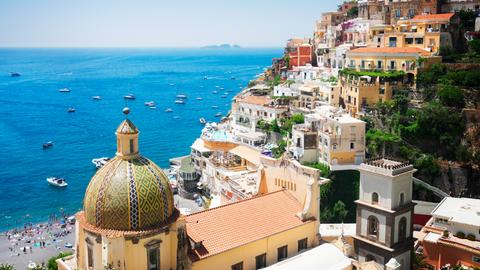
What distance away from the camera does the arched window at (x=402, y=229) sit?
23.2 m

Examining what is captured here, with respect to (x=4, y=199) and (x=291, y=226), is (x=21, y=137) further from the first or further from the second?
(x=291, y=226)

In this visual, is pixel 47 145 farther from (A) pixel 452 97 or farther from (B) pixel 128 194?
(B) pixel 128 194

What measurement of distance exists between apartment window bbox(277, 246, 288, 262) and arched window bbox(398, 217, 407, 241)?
5.64m

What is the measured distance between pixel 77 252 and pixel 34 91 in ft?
479

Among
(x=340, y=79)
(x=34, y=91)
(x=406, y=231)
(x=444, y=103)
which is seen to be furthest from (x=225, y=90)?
(x=406, y=231)

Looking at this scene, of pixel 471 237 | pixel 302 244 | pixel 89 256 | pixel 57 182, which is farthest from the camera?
pixel 57 182

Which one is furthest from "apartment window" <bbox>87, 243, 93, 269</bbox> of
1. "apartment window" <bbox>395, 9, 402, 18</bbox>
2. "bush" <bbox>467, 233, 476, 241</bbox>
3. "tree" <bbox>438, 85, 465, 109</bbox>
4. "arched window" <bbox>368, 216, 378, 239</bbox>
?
"apartment window" <bbox>395, 9, 402, 18</bbox>

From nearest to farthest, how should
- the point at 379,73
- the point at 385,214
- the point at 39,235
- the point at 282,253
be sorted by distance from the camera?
the point at 282,253 → the point at 385,214 → the point at 39,235 → the point at 379,73

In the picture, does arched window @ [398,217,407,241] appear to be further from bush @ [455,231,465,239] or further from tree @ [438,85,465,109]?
tree @ [438,85,465,109]

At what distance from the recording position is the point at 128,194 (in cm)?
1777

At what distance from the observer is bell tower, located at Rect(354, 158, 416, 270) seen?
22.7 metres

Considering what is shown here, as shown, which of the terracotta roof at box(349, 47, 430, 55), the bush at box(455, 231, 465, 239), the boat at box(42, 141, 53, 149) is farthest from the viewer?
the boat at box(42, 141, 53, 149)

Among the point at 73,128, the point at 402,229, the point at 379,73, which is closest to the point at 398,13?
the point at 379,73

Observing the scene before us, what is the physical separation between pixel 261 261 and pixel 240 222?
192 centimetres
